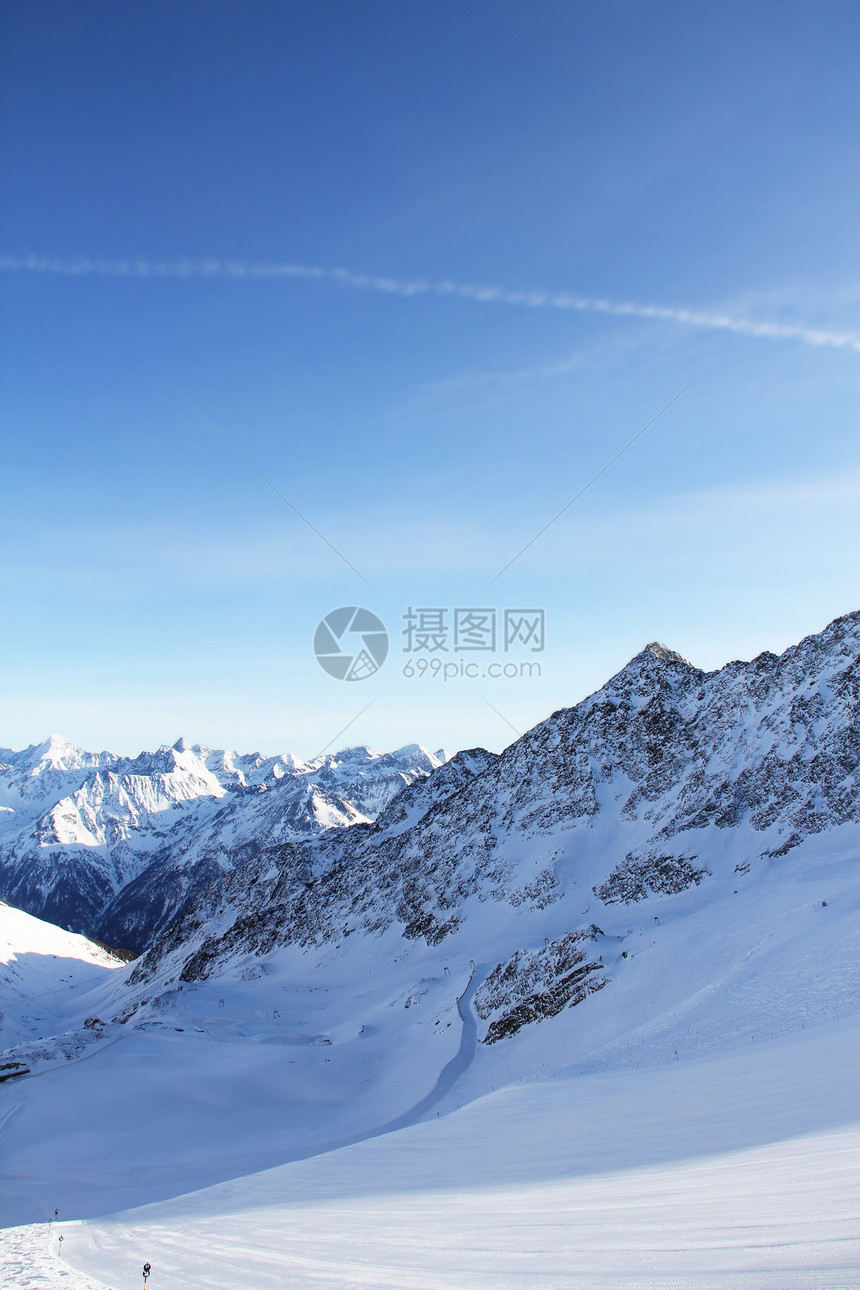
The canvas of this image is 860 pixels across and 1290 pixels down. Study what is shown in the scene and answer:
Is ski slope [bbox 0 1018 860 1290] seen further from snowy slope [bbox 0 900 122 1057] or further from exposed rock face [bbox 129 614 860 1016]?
snowy slope [bbox 0 900 122 1057]

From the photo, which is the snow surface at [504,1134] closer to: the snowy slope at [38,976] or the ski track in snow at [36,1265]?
the ski track in snow at [36,1265]

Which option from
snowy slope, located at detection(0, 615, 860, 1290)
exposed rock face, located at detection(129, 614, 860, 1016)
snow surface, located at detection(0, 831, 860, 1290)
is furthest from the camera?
exposed rock face, located at detection(129, 614, 860, 1016)

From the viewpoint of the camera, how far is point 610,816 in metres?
88.9

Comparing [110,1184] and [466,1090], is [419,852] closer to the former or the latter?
[466,1090]

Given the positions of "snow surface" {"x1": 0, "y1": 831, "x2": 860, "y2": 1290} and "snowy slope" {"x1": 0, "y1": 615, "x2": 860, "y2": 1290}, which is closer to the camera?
"snow surface" {"x1": 0, "y1": 831, "x2": 860, "y2": 1290}

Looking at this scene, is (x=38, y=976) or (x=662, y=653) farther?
(x=38, y=976)

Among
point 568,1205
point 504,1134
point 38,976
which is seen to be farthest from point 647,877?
point 38,976

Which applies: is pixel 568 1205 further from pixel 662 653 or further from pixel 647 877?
pixel 662 653

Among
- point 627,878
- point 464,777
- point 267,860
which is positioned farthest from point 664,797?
point 267,860

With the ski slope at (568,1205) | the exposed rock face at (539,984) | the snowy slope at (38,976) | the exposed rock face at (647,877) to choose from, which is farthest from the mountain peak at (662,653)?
the snowy slope at (38,976)

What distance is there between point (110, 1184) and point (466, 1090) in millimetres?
21360

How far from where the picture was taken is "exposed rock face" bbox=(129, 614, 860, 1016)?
2628 inches

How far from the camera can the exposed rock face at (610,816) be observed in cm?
6675

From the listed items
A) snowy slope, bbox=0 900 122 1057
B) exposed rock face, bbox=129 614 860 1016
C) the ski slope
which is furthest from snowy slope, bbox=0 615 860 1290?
snowy slope, bbox=0 900 122 1057
